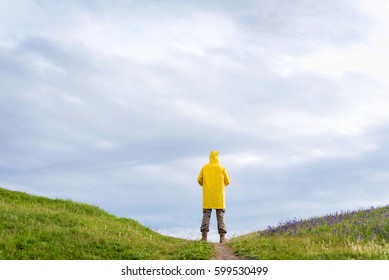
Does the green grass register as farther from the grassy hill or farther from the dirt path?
the grassy hill

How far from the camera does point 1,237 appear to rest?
18578 millimetres

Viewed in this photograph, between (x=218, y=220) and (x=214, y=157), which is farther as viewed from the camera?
(x=214, y=157)

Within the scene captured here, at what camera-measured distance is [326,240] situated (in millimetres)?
21703

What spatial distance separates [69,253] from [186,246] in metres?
4.64

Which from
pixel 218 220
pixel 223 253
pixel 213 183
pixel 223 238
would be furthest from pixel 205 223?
pixel 223 253

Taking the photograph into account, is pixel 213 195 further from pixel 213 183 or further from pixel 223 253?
pixel 223 253

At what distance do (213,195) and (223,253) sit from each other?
15.8 ft

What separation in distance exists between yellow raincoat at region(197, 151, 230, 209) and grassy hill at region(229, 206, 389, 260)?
1967 mm

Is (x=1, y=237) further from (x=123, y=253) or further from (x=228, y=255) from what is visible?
(x=228, y=255)

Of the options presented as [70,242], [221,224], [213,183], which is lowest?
[70,242]

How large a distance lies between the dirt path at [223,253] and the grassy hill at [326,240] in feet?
0.82

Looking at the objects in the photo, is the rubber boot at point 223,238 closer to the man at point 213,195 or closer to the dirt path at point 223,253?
the man at point 213,195

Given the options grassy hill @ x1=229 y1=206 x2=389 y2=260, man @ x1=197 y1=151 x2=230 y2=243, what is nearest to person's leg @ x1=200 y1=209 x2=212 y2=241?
man @ x1=197 y1=151 x2=230 y2=243
